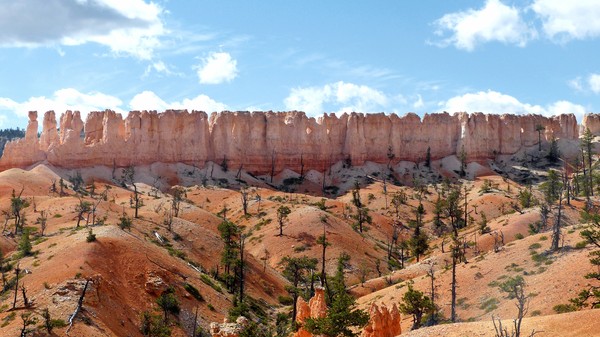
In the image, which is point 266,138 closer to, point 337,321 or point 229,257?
point 229,257

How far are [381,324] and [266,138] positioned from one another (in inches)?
3250

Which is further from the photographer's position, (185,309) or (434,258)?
(434,258)

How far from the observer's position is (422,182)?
114m

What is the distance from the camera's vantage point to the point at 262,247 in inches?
2992

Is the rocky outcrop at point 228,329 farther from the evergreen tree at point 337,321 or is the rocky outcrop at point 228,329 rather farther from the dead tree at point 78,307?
the dead tree at point 78,307

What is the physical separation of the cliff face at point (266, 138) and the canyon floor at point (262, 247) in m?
3.07

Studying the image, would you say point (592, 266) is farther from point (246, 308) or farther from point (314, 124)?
point (314, 124)

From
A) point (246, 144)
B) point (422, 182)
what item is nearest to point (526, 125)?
point (422, 182)

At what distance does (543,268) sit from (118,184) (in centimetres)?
6864

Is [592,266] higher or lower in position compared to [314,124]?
lower

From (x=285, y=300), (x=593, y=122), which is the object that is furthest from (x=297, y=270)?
(x=593, y=122)

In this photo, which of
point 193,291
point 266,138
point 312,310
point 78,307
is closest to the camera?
point 312,310

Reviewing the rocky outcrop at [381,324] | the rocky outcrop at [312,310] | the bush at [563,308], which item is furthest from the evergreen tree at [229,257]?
the bush at [563,308]

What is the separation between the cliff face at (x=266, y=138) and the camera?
106938mm
